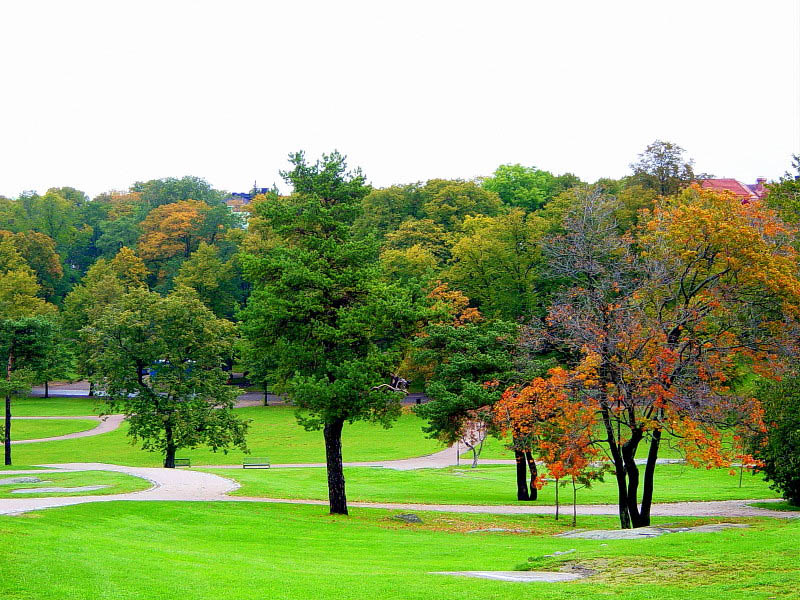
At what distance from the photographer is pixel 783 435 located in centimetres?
2666

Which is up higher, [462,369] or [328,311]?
[328,311]

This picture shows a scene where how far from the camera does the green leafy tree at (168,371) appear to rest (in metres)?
43.8

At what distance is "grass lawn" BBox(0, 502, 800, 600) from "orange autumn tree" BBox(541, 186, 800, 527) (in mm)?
3601

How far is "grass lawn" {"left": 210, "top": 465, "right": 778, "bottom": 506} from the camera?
107 feet

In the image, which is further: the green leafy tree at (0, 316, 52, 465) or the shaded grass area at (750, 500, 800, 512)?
the green leafy tree at (0, 316, 52, 465)

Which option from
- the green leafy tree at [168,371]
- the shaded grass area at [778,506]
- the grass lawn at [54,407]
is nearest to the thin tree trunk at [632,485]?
the shaded grass area at [778,506]

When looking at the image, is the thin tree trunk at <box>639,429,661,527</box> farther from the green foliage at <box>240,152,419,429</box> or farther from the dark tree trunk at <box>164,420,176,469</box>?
the dark tree trunk at <box>164,420,176,469</box>

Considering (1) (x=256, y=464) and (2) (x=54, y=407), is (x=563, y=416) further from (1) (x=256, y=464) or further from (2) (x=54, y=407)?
(2) (x=54, y=407)

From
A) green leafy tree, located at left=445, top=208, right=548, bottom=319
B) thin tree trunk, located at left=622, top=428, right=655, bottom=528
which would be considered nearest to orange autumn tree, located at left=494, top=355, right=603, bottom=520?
thin tree trunk, located at left=622, top=428, right=655, bottom=528

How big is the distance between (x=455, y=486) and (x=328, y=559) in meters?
20.4

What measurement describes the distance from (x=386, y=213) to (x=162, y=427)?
47508 mm

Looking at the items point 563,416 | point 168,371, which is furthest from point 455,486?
point 168,371

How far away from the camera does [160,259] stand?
325 feet

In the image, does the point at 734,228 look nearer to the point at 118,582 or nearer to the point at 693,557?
the point at 693,557
